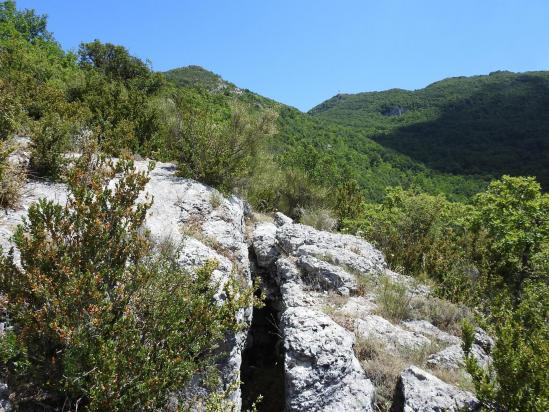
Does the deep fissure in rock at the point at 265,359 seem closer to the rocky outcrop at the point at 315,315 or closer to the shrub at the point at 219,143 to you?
the rocky outcrop at the point at 315,315

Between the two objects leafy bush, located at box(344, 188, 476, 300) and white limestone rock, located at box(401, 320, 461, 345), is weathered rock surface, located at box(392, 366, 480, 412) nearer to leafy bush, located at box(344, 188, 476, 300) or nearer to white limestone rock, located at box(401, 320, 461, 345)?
white limestone rock, located at box(401, 320, 461, 345)

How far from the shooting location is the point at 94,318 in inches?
134

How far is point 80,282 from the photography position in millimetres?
3539

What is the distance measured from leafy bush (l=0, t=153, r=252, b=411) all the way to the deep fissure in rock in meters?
2.93

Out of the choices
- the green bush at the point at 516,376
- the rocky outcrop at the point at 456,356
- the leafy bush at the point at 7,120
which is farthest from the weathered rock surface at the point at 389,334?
the leafy bush at the point at 7,120

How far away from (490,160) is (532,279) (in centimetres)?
8630

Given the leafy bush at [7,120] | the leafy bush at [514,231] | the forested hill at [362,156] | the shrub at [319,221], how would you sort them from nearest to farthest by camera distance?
the leafy bush at [7,120] < the leafy bush at [514,231] < the shrub at [319,221] < the forested hill at [362,156]

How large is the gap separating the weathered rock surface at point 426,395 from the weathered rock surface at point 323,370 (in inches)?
16.3

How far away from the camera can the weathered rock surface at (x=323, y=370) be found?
190 inches

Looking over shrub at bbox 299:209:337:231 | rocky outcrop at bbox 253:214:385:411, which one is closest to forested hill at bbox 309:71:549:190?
shrub at bbox 299:209:337:231

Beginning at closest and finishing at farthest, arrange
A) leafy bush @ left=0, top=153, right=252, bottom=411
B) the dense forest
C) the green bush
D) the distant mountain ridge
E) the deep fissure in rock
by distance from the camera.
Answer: leafy bush @ left=0, top=153, right=252, bottom=411, the dense forest, the green bush, the deep fissure in rock, the distant mountain ridge

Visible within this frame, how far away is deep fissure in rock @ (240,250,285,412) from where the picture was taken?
265 inches

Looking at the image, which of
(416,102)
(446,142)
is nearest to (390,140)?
(446,142)

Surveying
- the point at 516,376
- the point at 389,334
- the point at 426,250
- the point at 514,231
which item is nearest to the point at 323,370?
the point at 389,334
